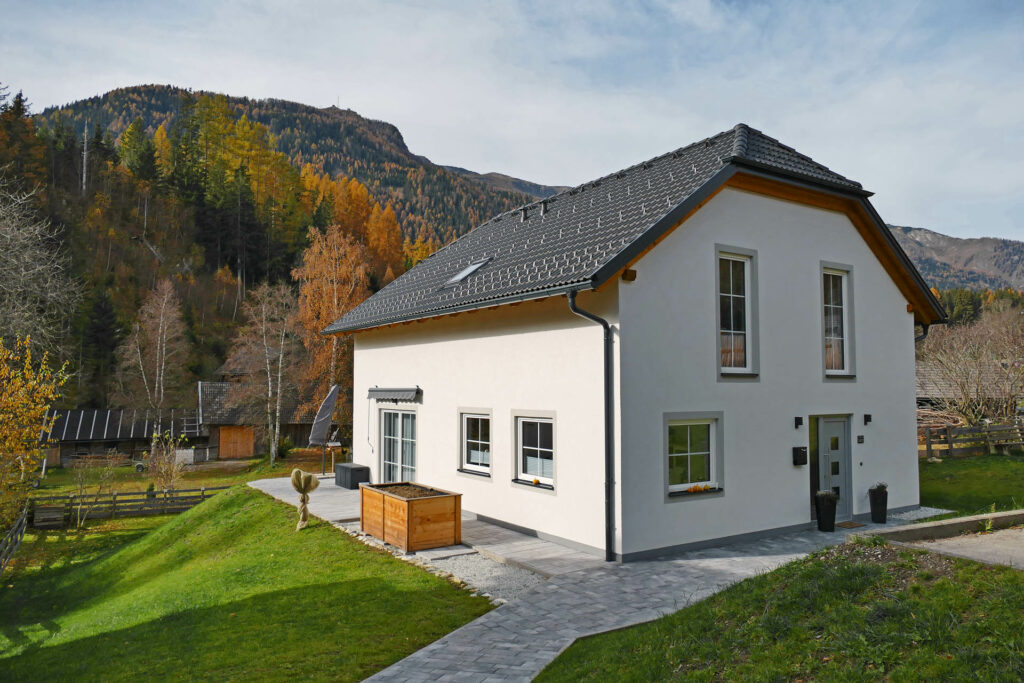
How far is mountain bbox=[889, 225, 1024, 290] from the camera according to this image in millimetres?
128500

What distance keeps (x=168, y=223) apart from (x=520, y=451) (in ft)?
185

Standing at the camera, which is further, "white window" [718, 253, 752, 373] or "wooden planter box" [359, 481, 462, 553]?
"white window" [718, 253, 752, 373]

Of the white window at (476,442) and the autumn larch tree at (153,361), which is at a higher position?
the autumn larch tree at (153,361)

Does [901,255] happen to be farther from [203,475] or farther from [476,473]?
[203,475]

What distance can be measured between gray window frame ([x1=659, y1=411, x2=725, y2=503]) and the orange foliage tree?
39.6 feet

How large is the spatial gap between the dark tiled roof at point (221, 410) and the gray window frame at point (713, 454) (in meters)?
28.5

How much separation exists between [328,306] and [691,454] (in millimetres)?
22793

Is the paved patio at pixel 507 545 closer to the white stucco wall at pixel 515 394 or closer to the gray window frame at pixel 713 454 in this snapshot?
the white stucco wall at pixel 515 394

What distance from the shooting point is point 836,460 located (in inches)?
488

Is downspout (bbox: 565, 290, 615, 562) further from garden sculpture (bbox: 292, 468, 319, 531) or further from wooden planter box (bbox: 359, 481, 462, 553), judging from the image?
garden sculpture (bbox: 292, 468, 319, 531)

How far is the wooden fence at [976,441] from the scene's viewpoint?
22.6m

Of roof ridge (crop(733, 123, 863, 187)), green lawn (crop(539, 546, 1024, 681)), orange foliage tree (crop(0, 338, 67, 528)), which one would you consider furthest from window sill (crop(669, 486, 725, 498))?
orange foliage tree (crop(0, 338, 67, 528))

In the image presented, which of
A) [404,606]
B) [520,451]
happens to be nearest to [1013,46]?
[520,451]

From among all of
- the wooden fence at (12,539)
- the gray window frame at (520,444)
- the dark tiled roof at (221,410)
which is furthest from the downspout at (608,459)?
the dark tiled roof at (221,410)
